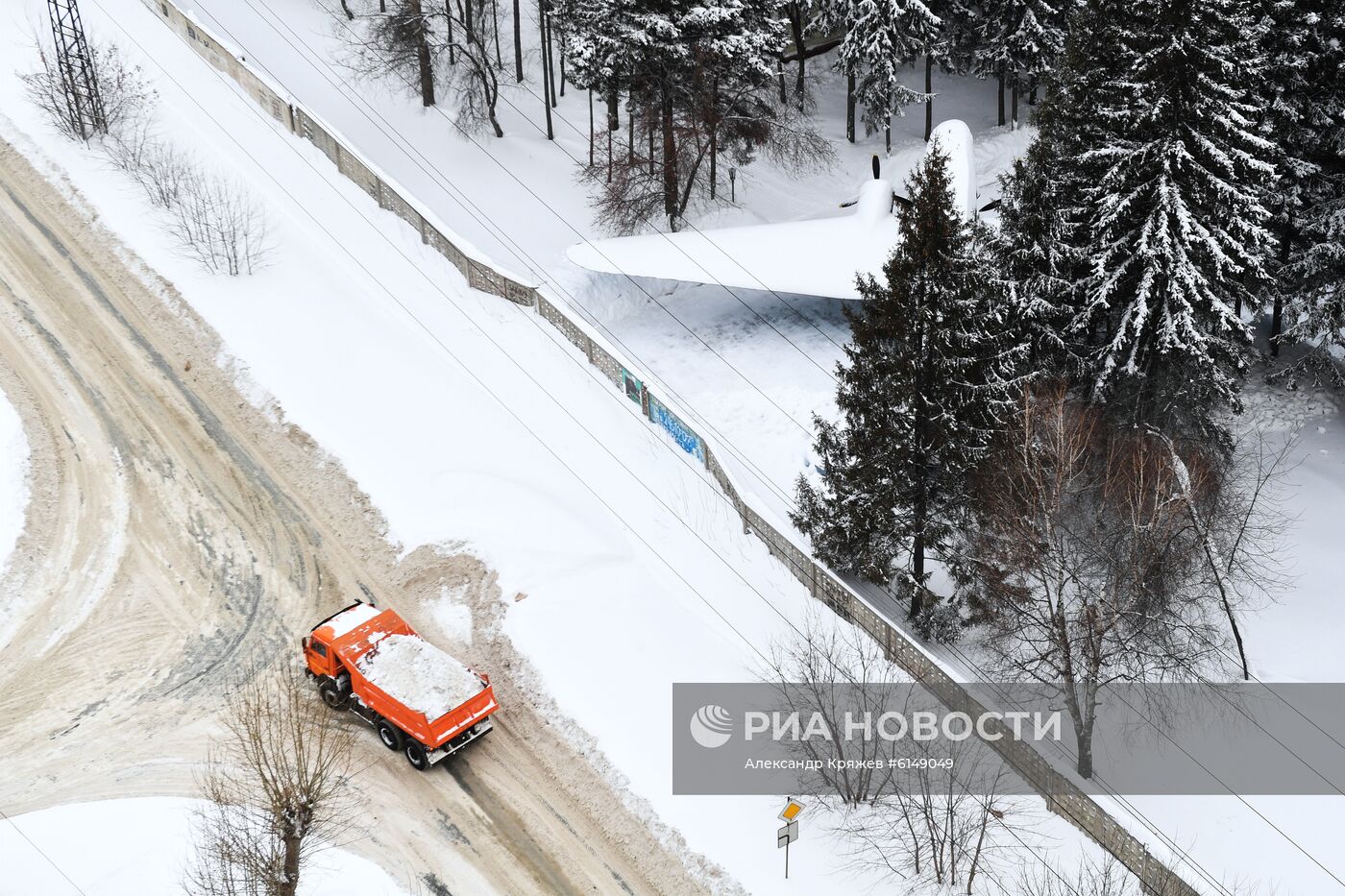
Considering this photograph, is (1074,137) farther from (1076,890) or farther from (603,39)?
(1076,890)

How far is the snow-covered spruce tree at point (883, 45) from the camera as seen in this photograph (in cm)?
4903

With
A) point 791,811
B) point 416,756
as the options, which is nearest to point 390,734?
point 416,756

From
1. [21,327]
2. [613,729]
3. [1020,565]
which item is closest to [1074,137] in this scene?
[1020,565]

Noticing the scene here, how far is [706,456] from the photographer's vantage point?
29281mm

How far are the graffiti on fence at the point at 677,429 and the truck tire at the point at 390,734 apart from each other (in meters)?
10.5

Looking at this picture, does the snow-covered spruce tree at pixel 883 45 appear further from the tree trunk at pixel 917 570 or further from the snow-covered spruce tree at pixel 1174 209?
the tree trunk at pixel 917 570

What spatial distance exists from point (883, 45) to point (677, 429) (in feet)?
85.9

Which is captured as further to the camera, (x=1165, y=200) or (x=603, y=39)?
(x=603, y=39)

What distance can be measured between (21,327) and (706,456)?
17856mm

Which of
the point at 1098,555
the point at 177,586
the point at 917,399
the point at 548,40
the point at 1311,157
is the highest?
the point at 548,40

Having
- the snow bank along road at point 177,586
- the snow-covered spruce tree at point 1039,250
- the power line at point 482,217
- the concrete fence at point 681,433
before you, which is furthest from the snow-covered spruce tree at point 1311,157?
the snow bank along road at point 177,586

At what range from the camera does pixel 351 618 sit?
77.1 ft

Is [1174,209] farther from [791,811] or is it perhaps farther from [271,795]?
[271,795]

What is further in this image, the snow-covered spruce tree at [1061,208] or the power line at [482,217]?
the power line at [482,217]
